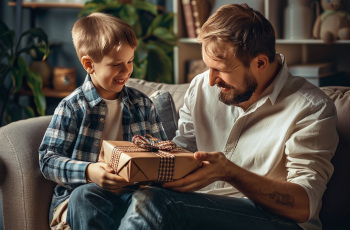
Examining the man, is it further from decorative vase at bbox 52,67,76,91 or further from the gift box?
decorative vase at bbox 52,67,76,91

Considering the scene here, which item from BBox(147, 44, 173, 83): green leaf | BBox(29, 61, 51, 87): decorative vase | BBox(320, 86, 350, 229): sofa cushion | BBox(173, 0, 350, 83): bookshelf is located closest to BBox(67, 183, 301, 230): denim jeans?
BBox(320, 86, 350, 229): sofa cushion

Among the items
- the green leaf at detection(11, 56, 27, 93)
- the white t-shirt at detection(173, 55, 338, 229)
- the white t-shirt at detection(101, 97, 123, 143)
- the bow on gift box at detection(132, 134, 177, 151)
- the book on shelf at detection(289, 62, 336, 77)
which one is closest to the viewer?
the bow on gift box at detection(132, 134, 177, 151)

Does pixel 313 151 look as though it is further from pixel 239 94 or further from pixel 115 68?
pixel 115 68

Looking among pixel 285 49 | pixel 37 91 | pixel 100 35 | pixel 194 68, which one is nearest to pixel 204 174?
pixel 100 35

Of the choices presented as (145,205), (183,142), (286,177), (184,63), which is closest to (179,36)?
(184,63)

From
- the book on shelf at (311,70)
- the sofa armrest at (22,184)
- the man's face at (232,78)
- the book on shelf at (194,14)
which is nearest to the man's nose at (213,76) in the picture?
the man's face at (232,78)

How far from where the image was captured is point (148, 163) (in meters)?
1.32

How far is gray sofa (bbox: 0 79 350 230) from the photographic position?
5.60ft

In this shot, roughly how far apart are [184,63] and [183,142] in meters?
1.50

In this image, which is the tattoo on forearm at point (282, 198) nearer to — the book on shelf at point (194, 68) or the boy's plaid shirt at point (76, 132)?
the boy's plaid shirt at point (76, 132)

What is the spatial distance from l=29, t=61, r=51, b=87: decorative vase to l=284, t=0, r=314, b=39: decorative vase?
5.88 ft

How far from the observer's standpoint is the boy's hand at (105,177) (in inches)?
54.2

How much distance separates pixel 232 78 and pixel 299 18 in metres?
1.29

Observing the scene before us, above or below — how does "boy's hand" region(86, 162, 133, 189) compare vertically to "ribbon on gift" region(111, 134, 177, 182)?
below
